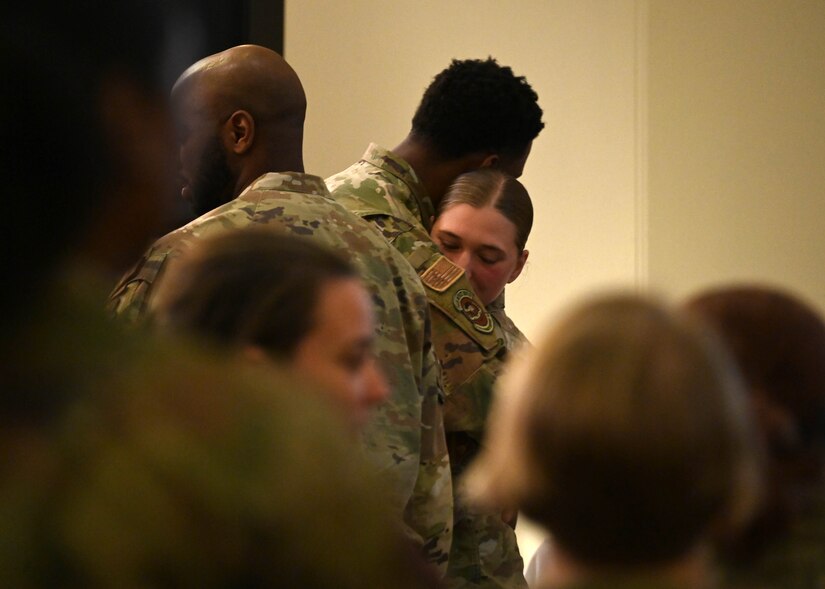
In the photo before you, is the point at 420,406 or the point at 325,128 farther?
the point at 325,128

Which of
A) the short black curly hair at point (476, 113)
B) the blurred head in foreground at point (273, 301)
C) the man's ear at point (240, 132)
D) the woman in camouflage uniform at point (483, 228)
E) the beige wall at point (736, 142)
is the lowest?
the beige wall at point (736, 142)

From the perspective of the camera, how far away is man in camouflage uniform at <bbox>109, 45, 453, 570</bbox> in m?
1.55

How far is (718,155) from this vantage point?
384cm

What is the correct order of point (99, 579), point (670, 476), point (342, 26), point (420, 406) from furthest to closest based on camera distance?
point (342, 26) < point (420, 406) < point (670, 476) < point (99, 579)

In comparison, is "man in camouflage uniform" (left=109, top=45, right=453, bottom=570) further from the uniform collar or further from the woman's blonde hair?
the woman's blonde hair

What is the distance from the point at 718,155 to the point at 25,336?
3.61m

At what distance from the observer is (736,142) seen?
12.6ft

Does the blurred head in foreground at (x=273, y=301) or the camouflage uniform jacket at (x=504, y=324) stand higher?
the blurred head in foreground at (x=273, y=301)

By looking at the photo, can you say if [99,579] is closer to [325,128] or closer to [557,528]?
[557,528]

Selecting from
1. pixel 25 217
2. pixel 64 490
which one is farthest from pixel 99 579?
pixel 25 217

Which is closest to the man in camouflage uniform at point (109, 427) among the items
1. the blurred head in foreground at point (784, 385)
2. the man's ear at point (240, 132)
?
the blurred head in foreground at point (784, 385)

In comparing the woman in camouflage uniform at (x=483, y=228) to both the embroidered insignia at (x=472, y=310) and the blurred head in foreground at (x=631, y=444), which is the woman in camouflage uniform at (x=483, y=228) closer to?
the embroidered insignia at (x=472, y=310)

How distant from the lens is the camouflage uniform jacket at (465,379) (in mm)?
1878

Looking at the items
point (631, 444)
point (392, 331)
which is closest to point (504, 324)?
point (392, 331)
